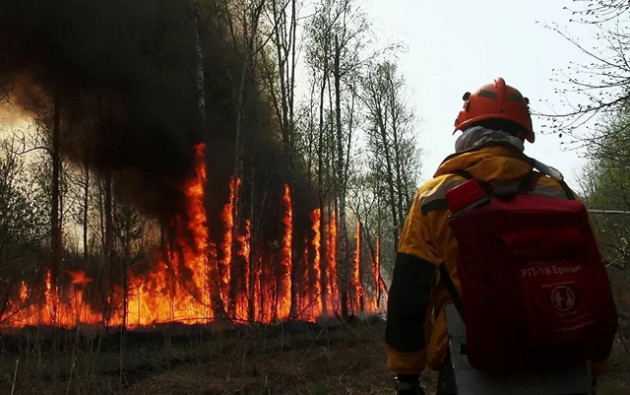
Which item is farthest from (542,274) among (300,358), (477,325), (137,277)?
(137,277)

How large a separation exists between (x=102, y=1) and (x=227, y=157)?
6132 millimetres

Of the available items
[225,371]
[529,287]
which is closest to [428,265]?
[529,287]

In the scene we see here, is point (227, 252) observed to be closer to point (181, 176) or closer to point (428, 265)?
point (181, 176)

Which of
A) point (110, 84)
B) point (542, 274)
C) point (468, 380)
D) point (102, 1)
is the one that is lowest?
point (468, 380)

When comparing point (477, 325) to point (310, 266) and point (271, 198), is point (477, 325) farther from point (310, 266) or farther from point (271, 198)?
point (310, 266)

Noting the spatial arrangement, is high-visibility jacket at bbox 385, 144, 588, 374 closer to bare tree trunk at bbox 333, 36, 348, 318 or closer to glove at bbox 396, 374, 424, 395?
glove at bbox 396, 374, 424, 395

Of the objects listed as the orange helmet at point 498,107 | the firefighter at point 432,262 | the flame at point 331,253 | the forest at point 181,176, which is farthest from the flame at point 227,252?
the firefighter at point 432,262

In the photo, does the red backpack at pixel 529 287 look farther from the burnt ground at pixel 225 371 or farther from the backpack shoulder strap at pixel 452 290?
the burnt ground at pixel 225 371

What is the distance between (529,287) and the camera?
5.24 feet

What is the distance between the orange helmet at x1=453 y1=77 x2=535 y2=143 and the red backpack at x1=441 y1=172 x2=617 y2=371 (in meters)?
0.47

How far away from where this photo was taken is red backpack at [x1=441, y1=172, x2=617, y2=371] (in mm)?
A: 1589

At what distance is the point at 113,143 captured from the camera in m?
16.2

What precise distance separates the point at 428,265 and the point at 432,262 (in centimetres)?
2

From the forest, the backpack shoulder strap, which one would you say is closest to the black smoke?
the forest
